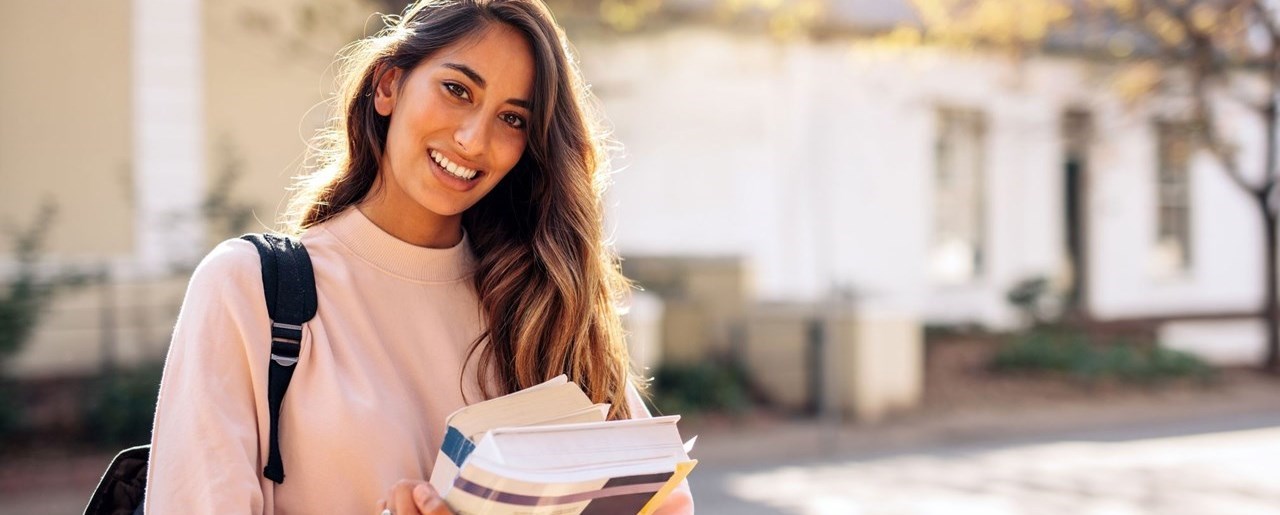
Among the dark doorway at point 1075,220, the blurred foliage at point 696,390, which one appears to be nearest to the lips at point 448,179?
the blurred foliage at point 696,390

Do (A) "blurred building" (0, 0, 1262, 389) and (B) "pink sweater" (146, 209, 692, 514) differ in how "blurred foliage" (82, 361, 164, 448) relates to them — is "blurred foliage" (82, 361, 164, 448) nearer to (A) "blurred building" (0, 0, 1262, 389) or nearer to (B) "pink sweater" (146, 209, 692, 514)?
(A) "blurred building" (0, 0, 1262, 389)

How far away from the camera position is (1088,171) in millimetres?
16656

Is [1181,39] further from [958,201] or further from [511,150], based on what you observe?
[511,150]

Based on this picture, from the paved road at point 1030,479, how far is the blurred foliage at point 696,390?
1088mm

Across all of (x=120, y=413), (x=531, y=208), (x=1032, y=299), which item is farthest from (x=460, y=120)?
(x=1032, y=299)

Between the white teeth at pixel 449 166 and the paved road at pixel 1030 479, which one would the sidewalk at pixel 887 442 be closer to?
the paved road at pixel 1030 479

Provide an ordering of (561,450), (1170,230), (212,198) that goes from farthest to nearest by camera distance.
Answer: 1. (1170,230)
2. (212,198)
3. (561,450)

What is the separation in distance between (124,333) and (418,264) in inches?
321

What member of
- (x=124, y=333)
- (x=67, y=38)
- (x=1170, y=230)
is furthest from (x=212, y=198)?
(x=1170, y=230)

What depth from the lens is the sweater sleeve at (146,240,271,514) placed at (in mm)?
1719

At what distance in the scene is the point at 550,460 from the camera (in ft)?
5.42

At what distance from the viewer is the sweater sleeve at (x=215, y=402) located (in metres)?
1.72

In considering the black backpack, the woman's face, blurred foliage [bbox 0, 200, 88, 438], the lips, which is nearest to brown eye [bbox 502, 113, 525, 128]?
the woman's face

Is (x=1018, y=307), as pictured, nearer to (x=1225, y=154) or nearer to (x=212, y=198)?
(x=1225, y=154)
